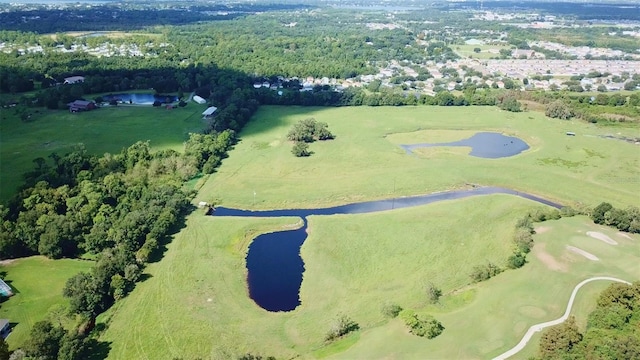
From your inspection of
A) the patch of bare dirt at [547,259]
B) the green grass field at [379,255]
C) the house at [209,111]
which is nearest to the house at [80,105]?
the house at [209,111]

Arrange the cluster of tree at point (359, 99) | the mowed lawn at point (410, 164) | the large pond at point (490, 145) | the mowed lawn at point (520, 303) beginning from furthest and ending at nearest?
the cluster of tree at point (359, 99) < the large pond at point (490, 145) < the mowed lawn at point (410, 164) < the mowed lawn at point (520, 303)

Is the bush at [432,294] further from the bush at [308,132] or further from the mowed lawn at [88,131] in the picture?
the mowed lawn at [88,131]

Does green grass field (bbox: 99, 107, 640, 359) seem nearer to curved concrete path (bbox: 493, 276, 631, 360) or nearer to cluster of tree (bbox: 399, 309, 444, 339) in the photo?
curved concrete path (bbox: 493, 276, 631, 360)

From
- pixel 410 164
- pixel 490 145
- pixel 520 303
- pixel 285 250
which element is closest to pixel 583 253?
pixel 520 303

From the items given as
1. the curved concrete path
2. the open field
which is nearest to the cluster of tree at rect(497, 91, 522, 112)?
the open field

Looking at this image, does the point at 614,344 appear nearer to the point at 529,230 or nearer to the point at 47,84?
the point at 529,230

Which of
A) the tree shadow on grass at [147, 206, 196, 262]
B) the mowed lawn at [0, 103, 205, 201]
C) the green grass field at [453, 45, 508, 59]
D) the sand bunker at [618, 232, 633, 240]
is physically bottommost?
the tree shadow on grass at [147, 206, 196, 262]

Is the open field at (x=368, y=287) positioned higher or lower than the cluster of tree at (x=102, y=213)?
lower

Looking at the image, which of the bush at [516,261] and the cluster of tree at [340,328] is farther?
the bush at [516,261]
